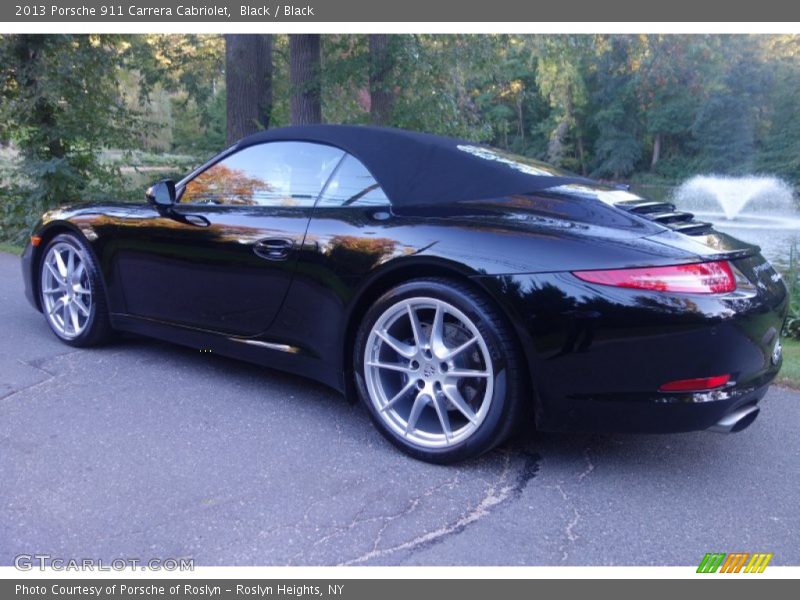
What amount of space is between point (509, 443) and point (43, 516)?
1919mm

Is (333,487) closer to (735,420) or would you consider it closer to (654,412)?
(654,412)

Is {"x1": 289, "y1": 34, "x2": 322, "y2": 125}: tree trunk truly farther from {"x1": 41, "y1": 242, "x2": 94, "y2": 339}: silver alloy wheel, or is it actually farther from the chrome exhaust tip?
the chrome exhaust tip

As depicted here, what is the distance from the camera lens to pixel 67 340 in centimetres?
466

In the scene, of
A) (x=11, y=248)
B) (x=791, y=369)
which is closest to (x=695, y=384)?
(x=791, y=369)

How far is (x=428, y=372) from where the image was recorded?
312cm

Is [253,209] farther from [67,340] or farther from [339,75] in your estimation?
[339,75]

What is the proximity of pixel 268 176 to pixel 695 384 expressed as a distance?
2.37 metres

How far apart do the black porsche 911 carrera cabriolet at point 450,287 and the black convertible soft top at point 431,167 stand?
0.4 inches

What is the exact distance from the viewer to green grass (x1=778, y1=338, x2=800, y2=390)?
426 cm

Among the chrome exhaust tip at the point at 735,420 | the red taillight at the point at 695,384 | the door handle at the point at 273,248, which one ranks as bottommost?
the chrome exhaust tip at the point at 735,420

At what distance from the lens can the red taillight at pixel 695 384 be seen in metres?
2.68

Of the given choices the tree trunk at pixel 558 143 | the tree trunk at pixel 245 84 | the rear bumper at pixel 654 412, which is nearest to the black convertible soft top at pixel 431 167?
the rear bumper at pixel 654 412

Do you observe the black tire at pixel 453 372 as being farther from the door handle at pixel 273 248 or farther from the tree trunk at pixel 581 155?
the tree trunk at pixel 581 155

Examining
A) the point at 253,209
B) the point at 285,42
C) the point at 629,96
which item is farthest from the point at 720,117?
the point at 253,209
